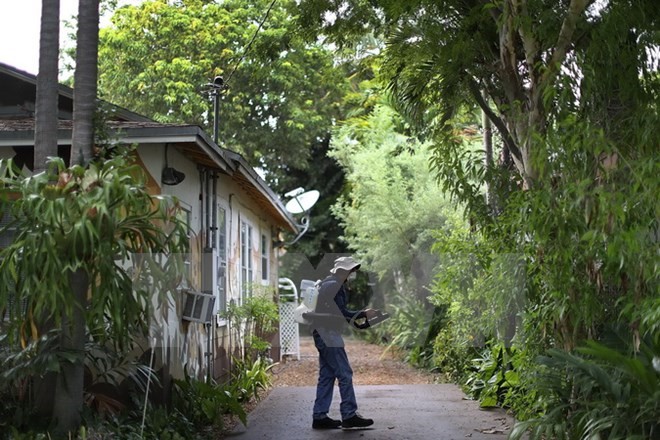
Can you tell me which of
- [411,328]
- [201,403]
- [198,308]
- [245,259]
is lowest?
[201,403]

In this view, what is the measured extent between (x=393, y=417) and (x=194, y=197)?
11.7ft

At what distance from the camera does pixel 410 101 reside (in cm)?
1003

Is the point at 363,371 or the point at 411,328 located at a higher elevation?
the point at 411,328

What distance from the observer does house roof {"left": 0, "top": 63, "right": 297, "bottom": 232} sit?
334 inches

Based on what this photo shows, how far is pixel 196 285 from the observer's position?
10.2 meters

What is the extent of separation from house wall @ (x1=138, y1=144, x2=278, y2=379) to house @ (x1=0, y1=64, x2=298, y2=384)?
1cm

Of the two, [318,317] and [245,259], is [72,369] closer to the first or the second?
[318,317]

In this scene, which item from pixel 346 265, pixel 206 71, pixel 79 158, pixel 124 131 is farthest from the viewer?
pixel 206 71

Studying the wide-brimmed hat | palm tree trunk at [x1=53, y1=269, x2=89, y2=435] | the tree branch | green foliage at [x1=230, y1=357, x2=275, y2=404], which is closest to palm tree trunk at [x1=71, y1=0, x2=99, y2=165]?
palm tree trunk at [x1=53, y1=269, x2=89, y2=435]

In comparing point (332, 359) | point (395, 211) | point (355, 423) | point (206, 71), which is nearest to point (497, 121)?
point (332, 359)

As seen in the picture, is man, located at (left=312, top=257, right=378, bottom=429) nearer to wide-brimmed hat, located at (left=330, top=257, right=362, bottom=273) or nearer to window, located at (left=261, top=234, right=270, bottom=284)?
wide-brimmed hat, located at (left=330, top=257, right=362, bottom=273)

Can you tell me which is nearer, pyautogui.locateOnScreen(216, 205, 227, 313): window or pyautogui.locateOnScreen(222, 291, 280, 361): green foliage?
pyautogui.locateOnScreen(216, 205, 227, 313): window

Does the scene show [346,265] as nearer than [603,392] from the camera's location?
No

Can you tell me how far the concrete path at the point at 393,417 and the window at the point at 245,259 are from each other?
2477 mm
